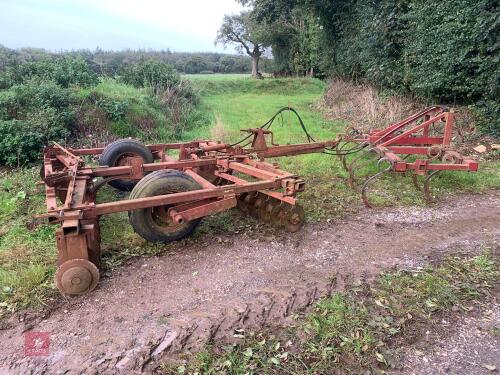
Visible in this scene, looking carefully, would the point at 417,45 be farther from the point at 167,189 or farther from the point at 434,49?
the point at 167,189

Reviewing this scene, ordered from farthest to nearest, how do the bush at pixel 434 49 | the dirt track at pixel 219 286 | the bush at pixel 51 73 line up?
the bush at pixel 51 73 → the bush at pixel 434 49 → the dirt track at pixel 219 286

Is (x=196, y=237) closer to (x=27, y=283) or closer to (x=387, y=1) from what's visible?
(x=27, y=283)

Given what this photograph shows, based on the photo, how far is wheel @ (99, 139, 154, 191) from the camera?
5.80 metres

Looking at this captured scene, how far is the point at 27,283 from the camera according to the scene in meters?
3.58

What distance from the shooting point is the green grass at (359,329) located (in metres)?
2.74

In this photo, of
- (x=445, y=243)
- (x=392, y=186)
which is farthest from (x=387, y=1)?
(x=445, y=243)

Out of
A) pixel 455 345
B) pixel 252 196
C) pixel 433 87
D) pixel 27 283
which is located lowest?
pixel 455 345

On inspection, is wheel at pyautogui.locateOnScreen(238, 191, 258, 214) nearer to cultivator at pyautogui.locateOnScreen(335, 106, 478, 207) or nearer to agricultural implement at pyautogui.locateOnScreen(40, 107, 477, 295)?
agricultural implement at pyautogui.locateOnScreen(40, 107, 477, 295)

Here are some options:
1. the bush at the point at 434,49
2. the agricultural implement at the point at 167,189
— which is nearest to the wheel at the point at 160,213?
the agricultural implement at the point at 167,189

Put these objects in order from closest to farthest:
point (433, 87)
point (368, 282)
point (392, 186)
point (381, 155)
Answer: point (368, 282) < point (381, 155) < point (392, 186) < point (433, 87)

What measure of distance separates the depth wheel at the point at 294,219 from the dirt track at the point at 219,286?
86mm

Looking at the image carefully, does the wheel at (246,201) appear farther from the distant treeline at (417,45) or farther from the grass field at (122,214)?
the distant treeline at (417,45)

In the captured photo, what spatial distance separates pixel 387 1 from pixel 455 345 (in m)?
12.3

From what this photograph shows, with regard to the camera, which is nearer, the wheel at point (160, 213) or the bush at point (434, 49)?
the wheel at point (160, 213)
